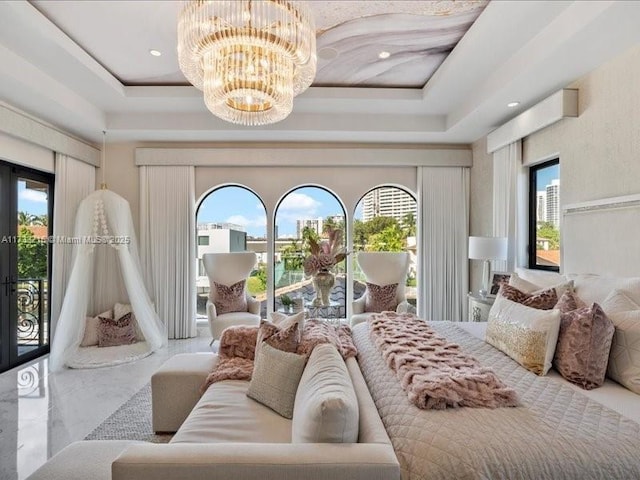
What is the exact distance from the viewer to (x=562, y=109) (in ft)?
9.73

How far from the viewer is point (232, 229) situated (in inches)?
206

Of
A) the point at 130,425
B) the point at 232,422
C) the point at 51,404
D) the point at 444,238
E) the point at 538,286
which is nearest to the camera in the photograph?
the point at 232,422

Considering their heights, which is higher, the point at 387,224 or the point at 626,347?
the point at 387,224

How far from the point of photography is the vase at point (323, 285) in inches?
155

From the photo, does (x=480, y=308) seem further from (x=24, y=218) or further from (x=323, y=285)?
(x=24, y=218)

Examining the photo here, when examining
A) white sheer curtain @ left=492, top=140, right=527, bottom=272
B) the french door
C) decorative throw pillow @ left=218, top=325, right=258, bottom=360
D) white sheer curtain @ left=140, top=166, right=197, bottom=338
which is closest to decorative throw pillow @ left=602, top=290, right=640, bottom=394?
white sheer curtain @ left=492, top=140, right=527, bottom=272

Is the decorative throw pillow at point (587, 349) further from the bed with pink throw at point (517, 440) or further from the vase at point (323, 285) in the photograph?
the vase at point (323, 285)

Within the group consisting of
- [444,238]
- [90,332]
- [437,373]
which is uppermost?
[444,238]

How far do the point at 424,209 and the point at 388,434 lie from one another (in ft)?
13.2

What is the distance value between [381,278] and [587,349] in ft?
9.23

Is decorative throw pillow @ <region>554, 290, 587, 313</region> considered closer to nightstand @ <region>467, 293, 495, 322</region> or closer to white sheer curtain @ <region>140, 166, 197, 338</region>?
nightstand @ <region>467, 293, 495, 322</region>

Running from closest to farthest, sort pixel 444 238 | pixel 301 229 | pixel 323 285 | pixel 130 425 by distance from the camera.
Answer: pixel 130 425 → pixel 323 285 → pixel 444 238 → pixel 301 229

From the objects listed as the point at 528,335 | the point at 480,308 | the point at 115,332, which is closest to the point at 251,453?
the point at 528,335

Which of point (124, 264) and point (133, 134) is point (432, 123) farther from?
point (124, 264)
